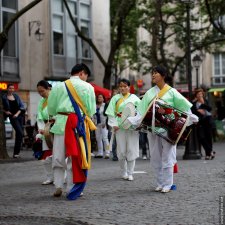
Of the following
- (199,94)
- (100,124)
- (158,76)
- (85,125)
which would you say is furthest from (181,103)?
(100,124)

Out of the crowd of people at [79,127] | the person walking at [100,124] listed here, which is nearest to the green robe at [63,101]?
→ the crowd of people at [79,127]

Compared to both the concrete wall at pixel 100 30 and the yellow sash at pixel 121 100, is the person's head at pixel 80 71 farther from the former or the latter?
the concrete wall at pixel 100 30

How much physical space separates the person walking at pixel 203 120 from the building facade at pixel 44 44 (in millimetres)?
Result: 15564

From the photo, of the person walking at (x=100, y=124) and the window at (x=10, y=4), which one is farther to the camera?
the window at (x=10, y=4)

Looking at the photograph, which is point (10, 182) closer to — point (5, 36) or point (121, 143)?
point (121, 143)

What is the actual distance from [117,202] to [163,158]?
1387 millimetres

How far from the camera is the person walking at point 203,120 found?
Answer: 1531 cm

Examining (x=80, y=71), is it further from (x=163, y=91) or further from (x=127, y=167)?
(x=127, y=167)

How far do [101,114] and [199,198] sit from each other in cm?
1010

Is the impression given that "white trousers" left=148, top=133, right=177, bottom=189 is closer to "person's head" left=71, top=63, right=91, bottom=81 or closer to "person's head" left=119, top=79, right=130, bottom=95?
"person's head" left=71, top=63, right=91, bottom=81

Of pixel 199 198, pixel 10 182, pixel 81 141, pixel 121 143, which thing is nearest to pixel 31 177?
pixel 10 182

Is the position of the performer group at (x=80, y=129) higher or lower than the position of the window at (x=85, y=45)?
lower

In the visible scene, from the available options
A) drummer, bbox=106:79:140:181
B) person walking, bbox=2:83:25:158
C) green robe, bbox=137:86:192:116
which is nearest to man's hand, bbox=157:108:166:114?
green robe, bbox=137:86:192:116

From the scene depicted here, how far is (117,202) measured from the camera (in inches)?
302
